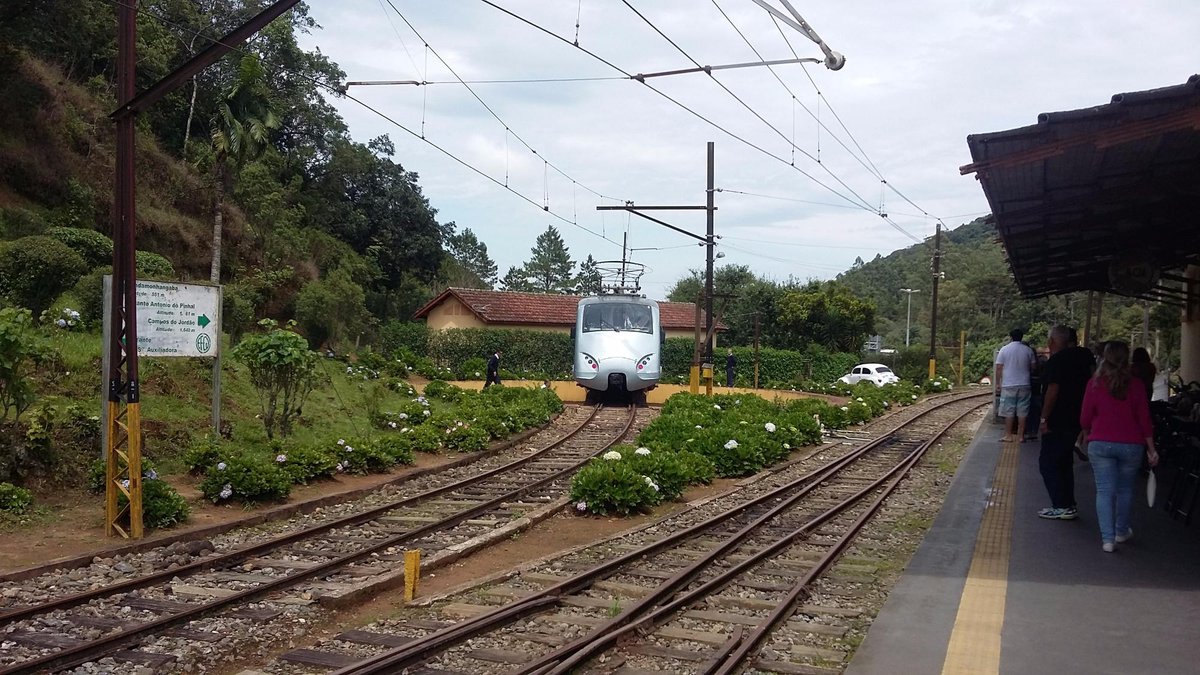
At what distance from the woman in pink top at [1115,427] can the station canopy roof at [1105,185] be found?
5.21 feet

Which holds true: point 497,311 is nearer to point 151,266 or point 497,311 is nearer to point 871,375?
point 871,375

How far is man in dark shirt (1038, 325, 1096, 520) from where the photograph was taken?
874cm

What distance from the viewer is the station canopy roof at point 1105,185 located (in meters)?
6.81

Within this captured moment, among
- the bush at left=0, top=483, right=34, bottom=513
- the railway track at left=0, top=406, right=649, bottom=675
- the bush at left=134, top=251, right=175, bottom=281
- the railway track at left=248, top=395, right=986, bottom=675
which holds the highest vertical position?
the bush at left=134, top=251, right=175, bottom=281

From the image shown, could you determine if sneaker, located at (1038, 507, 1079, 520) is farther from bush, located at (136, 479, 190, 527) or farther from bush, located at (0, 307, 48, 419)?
bush, located at (0, 307, 48, 419)

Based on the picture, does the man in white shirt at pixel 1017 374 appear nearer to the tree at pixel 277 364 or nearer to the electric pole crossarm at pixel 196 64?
the electric pole crossarm at pixel 196 64

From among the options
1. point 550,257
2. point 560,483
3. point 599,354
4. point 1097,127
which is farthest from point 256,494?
point 550,257

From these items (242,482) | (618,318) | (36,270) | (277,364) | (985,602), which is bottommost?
(242,482)

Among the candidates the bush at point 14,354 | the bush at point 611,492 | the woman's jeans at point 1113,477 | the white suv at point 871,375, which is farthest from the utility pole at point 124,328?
the white suv at point 871,375

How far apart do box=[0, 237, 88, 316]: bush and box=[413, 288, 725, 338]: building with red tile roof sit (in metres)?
27.4

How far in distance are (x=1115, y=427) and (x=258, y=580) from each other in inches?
281

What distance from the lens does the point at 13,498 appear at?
10266 millimetres

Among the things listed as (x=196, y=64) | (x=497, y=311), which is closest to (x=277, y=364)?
(x=196, y=64)

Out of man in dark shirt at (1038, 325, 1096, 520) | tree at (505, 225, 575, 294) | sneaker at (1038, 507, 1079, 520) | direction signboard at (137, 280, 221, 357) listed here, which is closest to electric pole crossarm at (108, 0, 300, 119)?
direction signboard at (137, 280, 221, 357)
